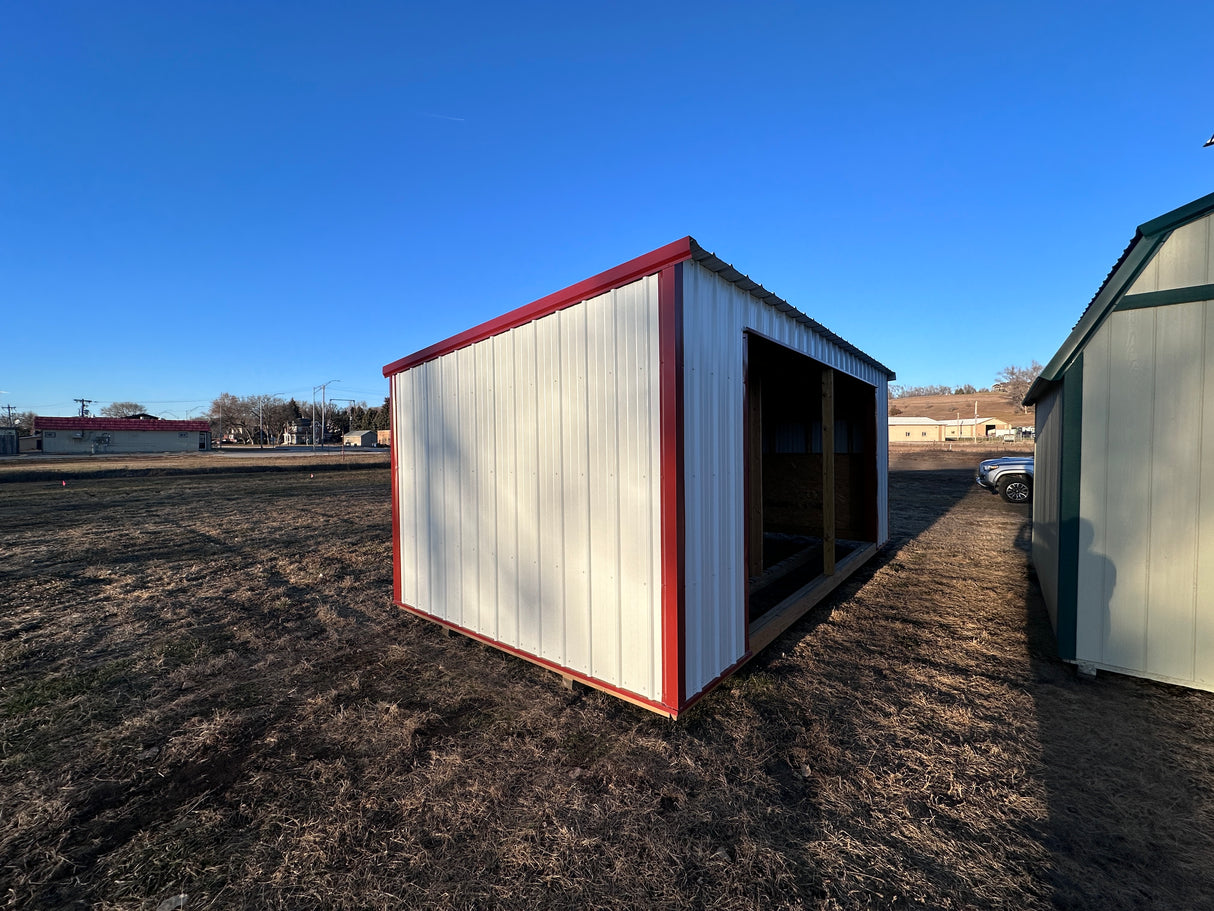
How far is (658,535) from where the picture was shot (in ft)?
9.53

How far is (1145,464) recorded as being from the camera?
3305 mm

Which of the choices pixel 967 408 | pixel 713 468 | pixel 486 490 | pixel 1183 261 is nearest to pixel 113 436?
pixel 486 490

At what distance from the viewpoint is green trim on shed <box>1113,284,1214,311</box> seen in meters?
3.10

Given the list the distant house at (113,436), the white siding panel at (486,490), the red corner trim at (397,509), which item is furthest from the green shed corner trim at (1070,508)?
the distant house at (113,436)

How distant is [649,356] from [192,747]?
144 inches

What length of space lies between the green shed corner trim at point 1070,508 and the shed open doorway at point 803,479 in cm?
194

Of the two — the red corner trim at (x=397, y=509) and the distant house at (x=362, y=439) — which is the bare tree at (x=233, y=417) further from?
the red corner trim at (x=397, y=509)

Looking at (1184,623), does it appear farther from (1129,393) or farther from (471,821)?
(471,821)

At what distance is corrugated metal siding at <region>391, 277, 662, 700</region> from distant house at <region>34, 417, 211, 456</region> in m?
59.5

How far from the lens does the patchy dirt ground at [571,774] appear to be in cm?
192

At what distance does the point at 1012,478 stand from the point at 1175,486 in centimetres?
1140

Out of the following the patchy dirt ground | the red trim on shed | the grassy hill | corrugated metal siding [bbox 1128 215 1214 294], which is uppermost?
the grassy hill

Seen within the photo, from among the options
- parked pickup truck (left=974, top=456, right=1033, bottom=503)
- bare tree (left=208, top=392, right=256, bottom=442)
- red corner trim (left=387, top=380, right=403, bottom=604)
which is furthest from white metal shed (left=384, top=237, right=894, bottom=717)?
bare tree (left=208, top=392, right=256, bottom=442)

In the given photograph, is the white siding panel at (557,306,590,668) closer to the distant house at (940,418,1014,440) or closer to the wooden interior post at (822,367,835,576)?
the wooden interior post at (822,367,835,576)
